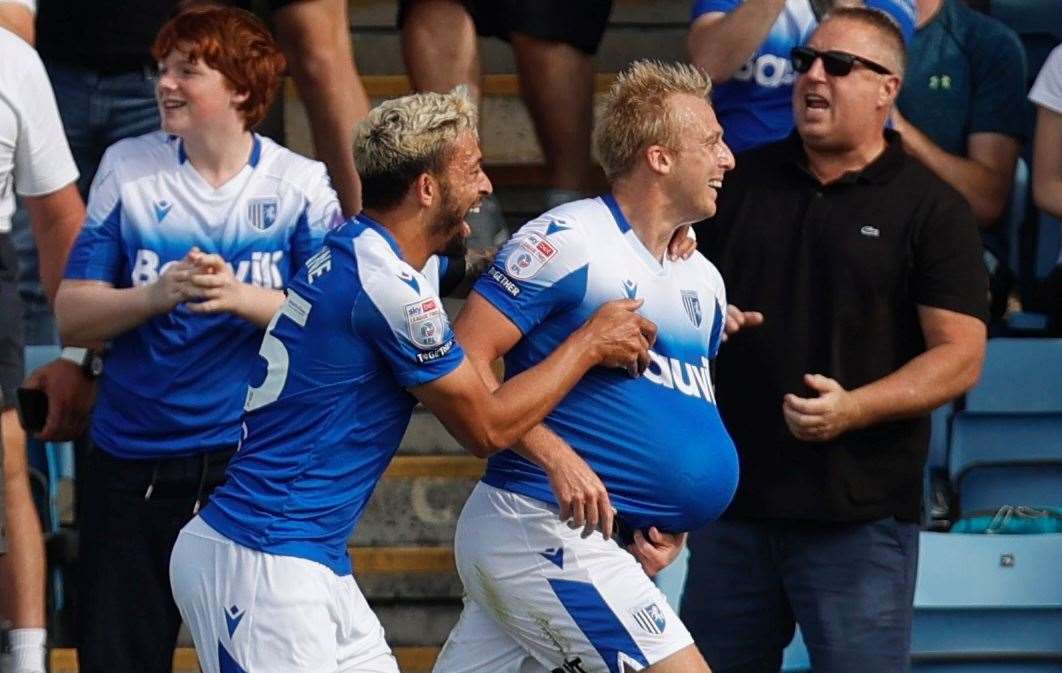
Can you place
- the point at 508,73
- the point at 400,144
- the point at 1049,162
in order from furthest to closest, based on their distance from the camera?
the point at 508,73
the point at 1049,162
the point at 400,144

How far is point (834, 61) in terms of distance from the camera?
570 cm

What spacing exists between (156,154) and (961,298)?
6.79 feet

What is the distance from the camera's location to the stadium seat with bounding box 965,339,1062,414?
694 cm

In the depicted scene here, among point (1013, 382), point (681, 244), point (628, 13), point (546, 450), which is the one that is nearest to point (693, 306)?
point (681, 244)

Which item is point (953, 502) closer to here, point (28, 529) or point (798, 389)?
point (798, 389)

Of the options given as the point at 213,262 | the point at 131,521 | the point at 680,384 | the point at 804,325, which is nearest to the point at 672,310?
the point at 680,384

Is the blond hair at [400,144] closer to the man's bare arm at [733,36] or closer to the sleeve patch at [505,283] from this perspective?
the sleeve patch at [505,283]

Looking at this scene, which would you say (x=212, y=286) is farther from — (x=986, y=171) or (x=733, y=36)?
(x=986, y=171)

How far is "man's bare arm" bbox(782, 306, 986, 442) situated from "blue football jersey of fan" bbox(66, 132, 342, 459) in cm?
129

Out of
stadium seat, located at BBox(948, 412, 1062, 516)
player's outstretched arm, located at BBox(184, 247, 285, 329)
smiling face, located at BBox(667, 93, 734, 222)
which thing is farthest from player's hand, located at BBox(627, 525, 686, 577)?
stadium seat, located at BBox(948, 412, 1062, 516)

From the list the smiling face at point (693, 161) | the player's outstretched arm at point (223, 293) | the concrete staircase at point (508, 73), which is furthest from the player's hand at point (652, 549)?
the concrete staircase at point (508, 73)

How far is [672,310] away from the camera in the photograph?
16.8 feet

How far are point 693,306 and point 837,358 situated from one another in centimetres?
63

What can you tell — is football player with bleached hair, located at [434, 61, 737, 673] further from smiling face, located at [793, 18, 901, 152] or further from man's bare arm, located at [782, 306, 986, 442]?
smiling face, located at [793, 18, 901, 152]
